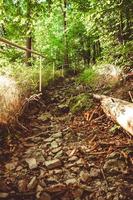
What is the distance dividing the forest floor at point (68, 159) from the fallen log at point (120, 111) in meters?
0.19

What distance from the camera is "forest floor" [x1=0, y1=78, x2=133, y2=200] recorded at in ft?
11.7

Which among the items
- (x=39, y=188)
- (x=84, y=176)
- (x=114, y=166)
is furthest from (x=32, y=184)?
(x=114, y=166)

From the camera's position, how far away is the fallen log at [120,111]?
4450 mm

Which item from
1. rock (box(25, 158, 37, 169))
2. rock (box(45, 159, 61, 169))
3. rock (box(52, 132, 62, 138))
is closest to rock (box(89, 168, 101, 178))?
rock (box(45, 159, 61, 169))

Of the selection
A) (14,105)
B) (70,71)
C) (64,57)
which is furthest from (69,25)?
(14,105)

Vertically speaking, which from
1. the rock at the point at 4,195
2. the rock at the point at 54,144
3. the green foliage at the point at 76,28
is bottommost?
the rock at the point at 4,195

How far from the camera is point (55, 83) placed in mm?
9898

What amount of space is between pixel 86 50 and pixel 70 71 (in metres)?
5.77

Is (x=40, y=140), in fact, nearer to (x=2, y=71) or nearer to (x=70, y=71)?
(x=2, y=71)

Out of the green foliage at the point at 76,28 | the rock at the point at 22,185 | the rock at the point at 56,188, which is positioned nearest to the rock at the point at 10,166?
the rock at the point at 22,185

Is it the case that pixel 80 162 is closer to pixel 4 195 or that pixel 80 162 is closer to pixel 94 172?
pixel 94 172

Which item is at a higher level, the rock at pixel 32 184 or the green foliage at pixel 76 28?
the green foliage at pixel 76 28

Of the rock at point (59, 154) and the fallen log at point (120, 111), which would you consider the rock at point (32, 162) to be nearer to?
the rock at point (59, 154)

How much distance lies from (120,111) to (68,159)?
1234 millimetres
